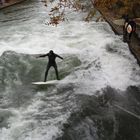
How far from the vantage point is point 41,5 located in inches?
1772

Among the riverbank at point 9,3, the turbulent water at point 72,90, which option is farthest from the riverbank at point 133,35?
the riverbank at point 9,3

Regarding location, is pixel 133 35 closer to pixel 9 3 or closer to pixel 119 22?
pixel 119 22

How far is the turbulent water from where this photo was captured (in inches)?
A: 509

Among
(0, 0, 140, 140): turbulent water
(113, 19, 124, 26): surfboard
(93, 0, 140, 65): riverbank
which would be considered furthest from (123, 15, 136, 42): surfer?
(113, 19, 124, 26): surfboard

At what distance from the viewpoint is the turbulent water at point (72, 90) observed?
12938 millimetres

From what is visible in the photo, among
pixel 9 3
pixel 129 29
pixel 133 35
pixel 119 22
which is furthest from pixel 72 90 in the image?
pixel 9 3

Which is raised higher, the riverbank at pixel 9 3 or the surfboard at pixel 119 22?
the surfboard at pixel 119 22

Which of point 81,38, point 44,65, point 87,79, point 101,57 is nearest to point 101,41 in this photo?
point 81,38

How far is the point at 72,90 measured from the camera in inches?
648

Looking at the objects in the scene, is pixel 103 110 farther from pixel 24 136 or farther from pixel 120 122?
pixel 24 136

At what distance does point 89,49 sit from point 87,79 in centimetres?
628

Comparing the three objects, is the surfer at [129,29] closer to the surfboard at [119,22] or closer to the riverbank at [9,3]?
the surfboard at [119,22]

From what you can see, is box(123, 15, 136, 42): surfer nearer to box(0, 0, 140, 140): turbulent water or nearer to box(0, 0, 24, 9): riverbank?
box(0, 0, 140, 140): turbulent water

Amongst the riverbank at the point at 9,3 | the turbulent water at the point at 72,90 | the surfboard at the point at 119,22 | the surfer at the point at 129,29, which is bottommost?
the riverbank at the point at 9,3
